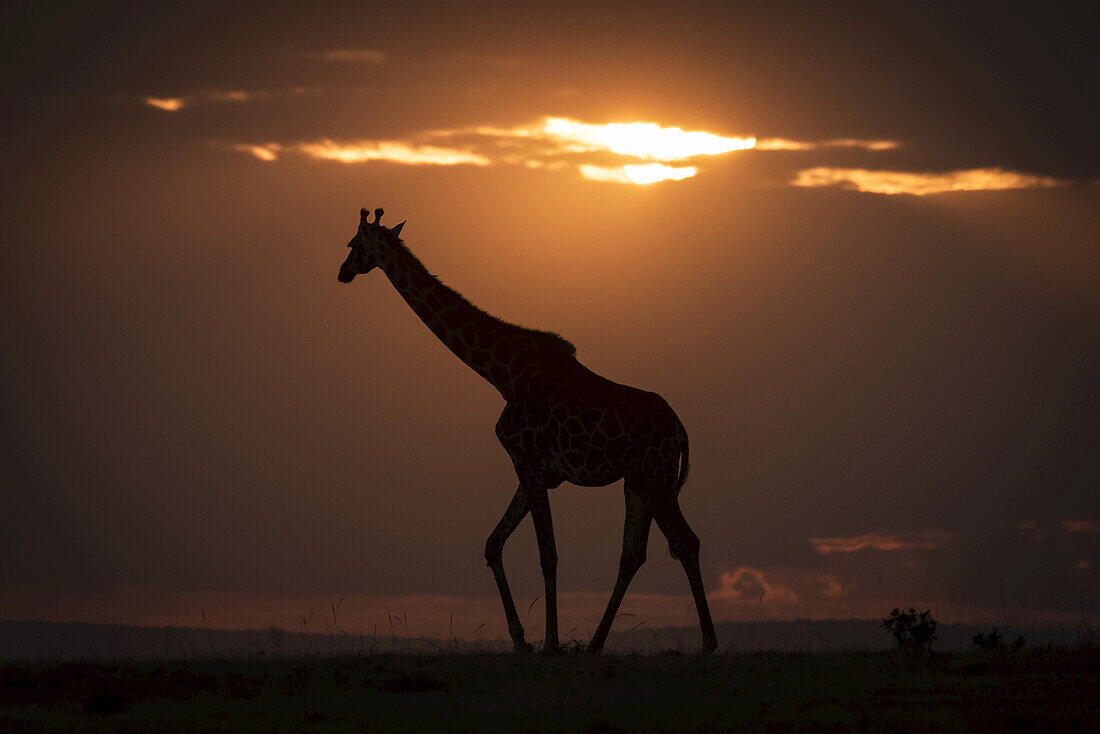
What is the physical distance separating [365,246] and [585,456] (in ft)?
21.3

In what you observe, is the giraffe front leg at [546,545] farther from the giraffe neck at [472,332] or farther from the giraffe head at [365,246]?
the giraffe head at [365,246]

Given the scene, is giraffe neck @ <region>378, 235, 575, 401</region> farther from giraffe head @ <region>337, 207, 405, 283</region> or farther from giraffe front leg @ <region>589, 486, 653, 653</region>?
giraffe front leg @ <region>589, 486, 653, 653</region>

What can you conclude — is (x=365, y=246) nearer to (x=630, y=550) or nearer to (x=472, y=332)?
(x=472, y=332)

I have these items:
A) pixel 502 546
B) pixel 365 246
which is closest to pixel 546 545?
pixel 502 546

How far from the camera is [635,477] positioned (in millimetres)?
22234

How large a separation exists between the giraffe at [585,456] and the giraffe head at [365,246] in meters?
3.67

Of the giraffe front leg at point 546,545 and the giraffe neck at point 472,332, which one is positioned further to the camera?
the giraffe neck at point 472,332

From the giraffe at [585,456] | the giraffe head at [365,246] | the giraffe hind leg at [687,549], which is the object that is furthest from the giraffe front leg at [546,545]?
the giraffe head at [365,246]

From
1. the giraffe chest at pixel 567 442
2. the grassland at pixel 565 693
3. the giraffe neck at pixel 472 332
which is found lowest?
the grassland at pixel 565 693

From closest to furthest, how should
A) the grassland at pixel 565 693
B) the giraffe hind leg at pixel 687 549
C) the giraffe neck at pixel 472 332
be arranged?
the grassland at pixel 565 693
the giraffe hind leg at pixel 687 549
the giraffe neck at pixel 472 332

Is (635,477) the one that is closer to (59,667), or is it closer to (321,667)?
(321,667)

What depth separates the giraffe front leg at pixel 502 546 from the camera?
22719 mm

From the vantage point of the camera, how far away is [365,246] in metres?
25.4

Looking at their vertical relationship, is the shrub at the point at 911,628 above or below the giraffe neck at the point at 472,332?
below
